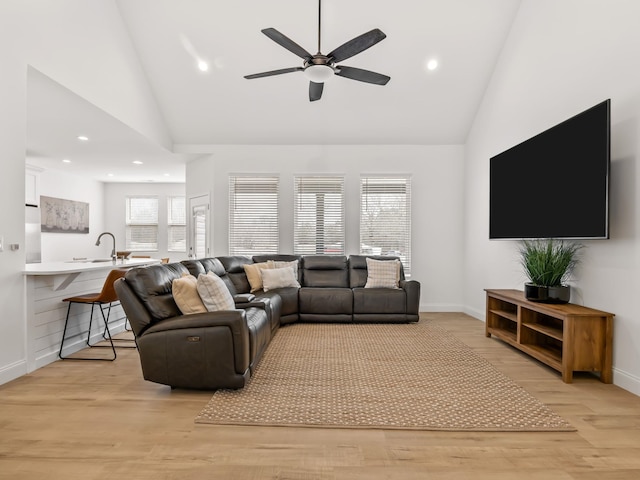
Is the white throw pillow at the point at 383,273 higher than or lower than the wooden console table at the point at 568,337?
higher

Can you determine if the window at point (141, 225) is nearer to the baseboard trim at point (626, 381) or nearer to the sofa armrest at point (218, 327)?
the sofa armrest at point (218, 327)

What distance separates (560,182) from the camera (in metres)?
3.45

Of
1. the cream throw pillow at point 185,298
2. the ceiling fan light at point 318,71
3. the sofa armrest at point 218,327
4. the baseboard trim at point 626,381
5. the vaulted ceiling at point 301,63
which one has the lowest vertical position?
the baseboard trim at point 626,381

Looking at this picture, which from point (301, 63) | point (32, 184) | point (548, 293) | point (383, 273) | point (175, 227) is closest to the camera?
point (548, 293)

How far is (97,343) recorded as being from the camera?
165 inches

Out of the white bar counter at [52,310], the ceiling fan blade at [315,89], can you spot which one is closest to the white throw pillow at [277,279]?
the white bar counter at [52,310]

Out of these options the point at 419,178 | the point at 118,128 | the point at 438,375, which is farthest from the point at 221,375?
the point at 419,178

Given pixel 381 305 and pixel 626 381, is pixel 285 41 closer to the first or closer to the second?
pixel 381 305

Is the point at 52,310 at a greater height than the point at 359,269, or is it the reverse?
the point at 359,269

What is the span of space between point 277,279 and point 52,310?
2751 millimetres

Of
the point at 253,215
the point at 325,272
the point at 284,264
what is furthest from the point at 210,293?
the point at 253,215

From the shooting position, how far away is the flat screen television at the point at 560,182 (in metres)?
2.96

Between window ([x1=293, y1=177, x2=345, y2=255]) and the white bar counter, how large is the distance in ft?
10.0

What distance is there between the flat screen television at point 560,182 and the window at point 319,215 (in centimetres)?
262
